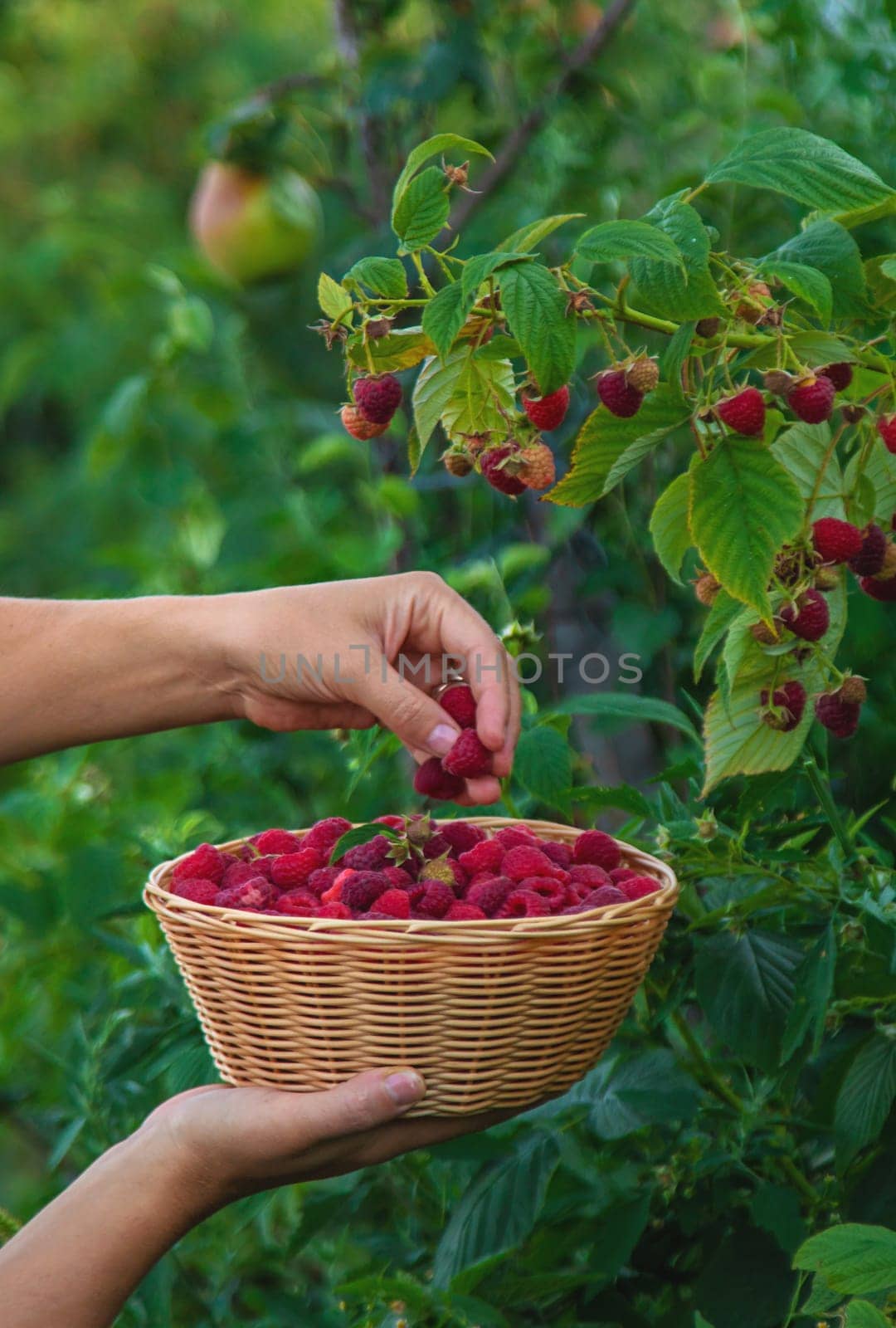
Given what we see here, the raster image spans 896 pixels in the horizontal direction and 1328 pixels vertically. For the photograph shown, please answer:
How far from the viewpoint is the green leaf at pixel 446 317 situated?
0.73 m

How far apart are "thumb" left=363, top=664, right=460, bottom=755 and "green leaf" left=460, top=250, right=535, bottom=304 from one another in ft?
0.98

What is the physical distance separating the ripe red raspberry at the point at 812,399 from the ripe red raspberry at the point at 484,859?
364mm

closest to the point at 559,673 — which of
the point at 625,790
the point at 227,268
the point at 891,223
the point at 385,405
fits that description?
the point at 891,223

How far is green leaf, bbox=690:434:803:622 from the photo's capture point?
752mm

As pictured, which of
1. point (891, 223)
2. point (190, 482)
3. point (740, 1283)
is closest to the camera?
point (740, 1283)

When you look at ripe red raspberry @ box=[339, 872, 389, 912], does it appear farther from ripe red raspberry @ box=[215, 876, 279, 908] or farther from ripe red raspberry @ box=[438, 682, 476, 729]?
ripe red raspberry @ box=[438, 682, 476, 729]

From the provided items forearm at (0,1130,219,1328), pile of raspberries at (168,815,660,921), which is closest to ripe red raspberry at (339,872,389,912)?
pile of raspberries at (168,815,660,921)

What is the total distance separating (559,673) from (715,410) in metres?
0.91

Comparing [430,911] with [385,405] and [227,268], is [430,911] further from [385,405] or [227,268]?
[227,268]

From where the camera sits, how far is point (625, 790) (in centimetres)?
95

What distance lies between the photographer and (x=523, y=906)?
0.88m

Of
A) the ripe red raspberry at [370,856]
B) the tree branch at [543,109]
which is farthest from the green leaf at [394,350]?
the tree branch at [543,109]

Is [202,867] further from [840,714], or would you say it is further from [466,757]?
[840,714]

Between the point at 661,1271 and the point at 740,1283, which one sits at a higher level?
the point at 740,1283
